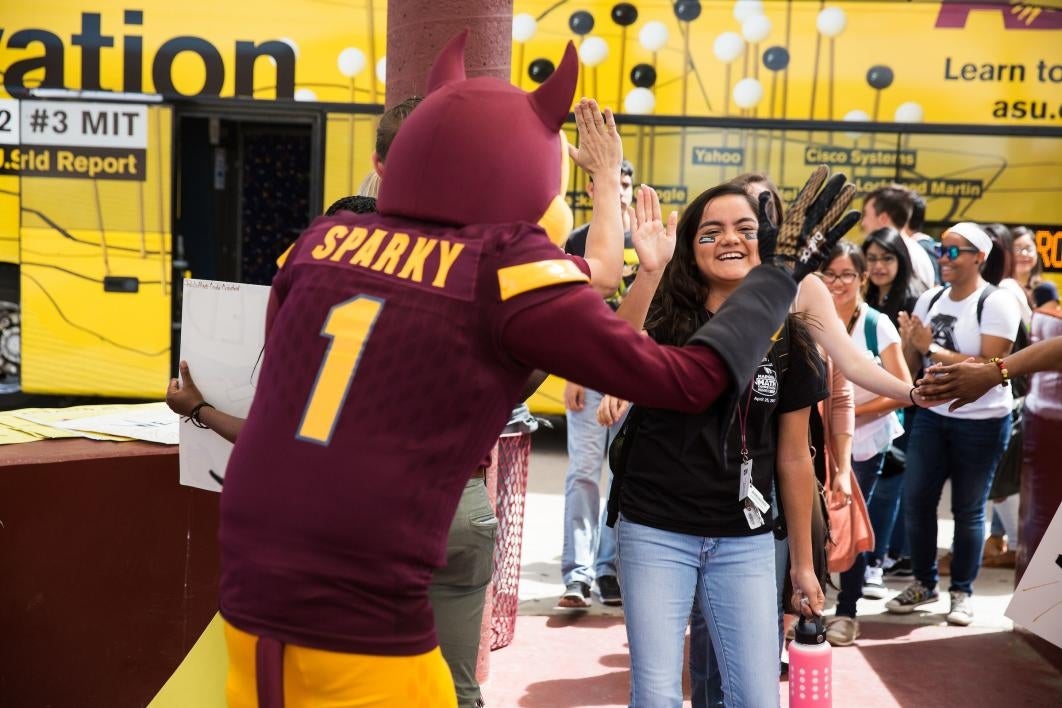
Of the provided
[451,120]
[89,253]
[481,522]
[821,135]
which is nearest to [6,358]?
[89,253]

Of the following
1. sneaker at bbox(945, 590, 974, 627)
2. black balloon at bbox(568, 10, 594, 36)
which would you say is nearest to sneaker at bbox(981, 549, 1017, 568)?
sneaker at bbox(945, 590, 974, 627)

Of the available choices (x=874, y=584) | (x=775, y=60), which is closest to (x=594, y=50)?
(x=775, y=60)

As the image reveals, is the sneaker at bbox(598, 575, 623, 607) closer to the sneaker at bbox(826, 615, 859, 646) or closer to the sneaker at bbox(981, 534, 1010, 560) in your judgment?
the sneaker at bbox(826, 615, 859, 646)

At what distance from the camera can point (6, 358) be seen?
11.1m

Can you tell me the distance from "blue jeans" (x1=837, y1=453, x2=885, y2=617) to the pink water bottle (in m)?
2.02

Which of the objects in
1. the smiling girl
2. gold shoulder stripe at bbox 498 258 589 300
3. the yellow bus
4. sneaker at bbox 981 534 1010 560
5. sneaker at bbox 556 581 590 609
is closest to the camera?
gold shoulder stripe at bbox 498 258 589 300

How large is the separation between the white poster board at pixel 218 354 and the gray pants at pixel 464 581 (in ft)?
2.05

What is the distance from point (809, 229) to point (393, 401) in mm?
845

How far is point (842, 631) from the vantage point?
5910mm

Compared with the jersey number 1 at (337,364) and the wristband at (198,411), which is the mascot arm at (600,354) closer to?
the jersey number 1 at (337,364)

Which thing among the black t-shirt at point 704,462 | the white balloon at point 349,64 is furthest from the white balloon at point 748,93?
the black t-shirt at point 704,462

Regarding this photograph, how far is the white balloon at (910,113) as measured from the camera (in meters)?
9.91

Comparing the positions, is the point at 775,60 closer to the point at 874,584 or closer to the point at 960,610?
the point at 874,584

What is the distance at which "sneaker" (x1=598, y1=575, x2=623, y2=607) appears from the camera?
20.8 ft
